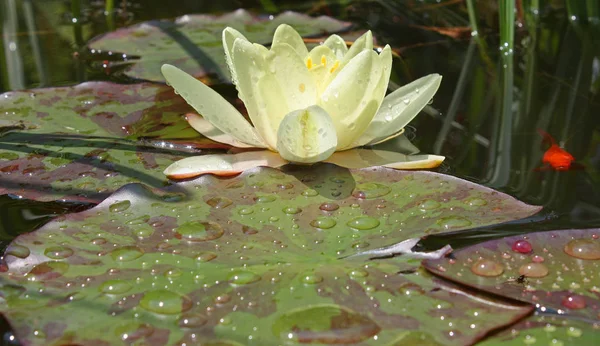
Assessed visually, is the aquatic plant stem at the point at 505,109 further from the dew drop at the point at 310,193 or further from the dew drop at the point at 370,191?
the dew drop at the point at 310,193

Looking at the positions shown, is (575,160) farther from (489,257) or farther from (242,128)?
(242,128)

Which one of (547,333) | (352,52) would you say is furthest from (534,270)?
(352,52)

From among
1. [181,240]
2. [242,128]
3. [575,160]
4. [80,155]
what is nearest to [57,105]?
[80,155]

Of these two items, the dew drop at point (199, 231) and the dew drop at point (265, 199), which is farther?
the dew drop at point (265, 199)

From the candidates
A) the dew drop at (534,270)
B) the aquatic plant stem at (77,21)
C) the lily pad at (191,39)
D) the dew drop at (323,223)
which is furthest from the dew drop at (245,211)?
the aquatic plant stem at (77,21)

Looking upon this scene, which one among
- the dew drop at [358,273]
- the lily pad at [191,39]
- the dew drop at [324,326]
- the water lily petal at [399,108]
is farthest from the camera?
the lily pad at [191,39]

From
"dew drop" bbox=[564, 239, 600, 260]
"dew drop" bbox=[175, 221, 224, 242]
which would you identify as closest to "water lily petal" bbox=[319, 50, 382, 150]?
"dew drop" bbox=[175, 221, 224, 242]

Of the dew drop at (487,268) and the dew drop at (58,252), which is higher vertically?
the dew drop at (58,252)

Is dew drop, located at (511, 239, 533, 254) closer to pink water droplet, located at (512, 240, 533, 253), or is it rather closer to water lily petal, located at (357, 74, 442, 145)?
pink water droplet, located at (512, 240, 533, 253)

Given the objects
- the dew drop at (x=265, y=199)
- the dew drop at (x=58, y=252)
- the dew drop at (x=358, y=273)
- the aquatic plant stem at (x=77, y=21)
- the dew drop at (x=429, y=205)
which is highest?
the aquatic plant stem at (x=77, y=21)
